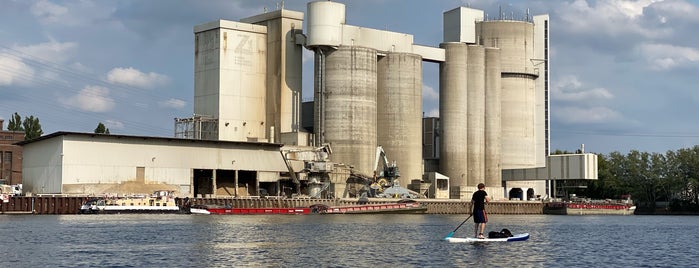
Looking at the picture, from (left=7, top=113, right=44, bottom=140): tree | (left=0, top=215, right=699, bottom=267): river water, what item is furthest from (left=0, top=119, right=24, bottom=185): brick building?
(left=0, top=215, right=699, bottom=267): river water

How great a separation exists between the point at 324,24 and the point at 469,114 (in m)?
33.3

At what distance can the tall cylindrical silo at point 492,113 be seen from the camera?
17812 cm

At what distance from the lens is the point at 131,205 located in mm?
125062

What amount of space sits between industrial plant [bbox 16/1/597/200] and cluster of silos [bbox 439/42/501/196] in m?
0.17

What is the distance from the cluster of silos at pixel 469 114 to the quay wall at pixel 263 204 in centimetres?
794

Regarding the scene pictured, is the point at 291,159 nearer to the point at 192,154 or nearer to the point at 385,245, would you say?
the point at 192,154

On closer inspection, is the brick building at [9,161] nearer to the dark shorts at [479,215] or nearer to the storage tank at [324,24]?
the storage tank at [324,24]

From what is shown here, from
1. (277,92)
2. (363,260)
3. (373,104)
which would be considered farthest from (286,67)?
(363,260)

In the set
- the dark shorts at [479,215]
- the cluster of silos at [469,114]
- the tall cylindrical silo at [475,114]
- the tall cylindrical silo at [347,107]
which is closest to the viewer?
the dark shorts at [479,215]

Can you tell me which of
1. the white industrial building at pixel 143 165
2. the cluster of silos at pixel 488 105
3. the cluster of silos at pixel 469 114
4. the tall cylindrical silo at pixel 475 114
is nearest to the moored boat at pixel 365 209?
the white industrial building at pixel 143 165

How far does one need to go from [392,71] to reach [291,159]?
22.8 metres

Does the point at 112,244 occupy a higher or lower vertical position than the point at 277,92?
lower

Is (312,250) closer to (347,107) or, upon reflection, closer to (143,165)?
(143,165)

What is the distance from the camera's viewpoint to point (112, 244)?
5819cm
